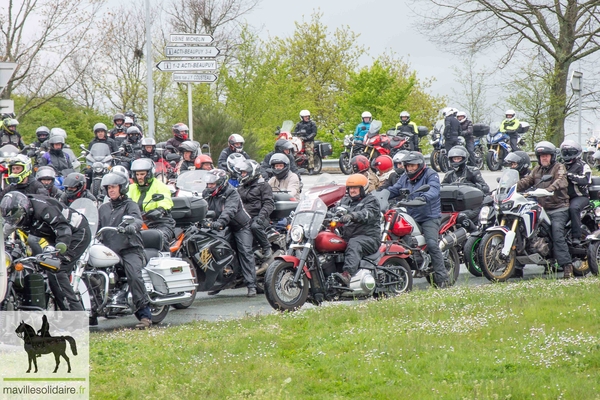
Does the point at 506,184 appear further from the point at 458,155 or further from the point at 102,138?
the point at 102,138

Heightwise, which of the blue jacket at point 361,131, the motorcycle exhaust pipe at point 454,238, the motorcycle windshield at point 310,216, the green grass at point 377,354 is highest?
the blue jacket at point 361,131

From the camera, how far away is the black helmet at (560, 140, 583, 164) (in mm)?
12984

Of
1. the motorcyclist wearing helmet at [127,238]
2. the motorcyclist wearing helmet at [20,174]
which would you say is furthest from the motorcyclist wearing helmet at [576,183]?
the motorcyclist wearing helmet at [20,174]

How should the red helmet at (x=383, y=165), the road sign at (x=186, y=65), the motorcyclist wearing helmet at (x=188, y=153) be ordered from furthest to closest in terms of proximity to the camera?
the road sign at (x=186, y=65) < the motorcyclist wearing helmet at (x=188, y=153) < the red helmet at (x=383, y=165)

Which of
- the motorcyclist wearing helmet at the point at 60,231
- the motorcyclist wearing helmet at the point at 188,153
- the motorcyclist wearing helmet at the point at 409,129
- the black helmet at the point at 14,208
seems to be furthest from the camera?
the motorcyclist wearing helmet at the point at 409,129

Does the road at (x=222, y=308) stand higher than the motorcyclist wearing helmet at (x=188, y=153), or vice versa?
the motorcyclist wearing helmet at (x=188, y=153)

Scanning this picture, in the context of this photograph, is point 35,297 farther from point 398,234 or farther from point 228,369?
point 398,234

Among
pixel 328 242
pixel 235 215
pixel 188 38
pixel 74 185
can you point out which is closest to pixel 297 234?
pixel 328 242

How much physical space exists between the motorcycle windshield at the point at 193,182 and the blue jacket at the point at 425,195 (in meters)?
2.52

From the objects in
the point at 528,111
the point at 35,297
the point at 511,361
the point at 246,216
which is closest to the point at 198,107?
the point at 528,111

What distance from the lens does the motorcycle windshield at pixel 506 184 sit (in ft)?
42.4

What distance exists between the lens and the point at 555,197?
13.0 metres

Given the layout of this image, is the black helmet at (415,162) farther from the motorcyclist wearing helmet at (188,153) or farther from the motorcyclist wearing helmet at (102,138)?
the motorcyclist wearing helmet at (102,138)

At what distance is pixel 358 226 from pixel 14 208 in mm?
4050
